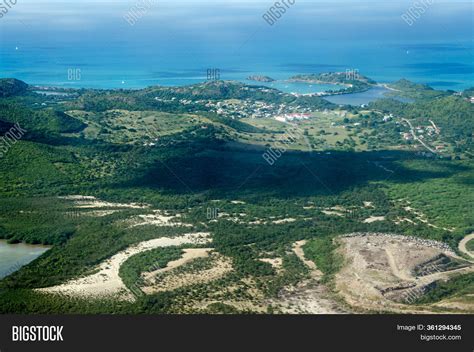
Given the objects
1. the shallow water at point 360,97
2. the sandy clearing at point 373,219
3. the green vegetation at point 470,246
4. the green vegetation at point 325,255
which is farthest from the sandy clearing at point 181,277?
the shallow water at point 360,97

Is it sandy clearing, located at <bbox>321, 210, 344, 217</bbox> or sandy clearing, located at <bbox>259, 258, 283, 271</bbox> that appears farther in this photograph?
sandy clearing, located at <bbox>321, 210, 344, 217</bbox>

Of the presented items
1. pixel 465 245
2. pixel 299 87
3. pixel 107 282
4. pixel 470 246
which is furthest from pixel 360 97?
pixel 107 282

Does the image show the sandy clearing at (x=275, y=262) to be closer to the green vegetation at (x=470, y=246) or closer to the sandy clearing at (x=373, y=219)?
the sandy clearing at (x=373, y=219)

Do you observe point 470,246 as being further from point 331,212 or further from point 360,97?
point 360,97

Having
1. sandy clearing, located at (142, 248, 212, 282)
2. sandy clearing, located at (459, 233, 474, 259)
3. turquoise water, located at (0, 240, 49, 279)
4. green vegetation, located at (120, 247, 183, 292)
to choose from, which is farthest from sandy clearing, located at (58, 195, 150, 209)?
sandy clearing, located at (459, 233, 474, 259)

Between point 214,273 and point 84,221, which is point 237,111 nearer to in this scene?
point 84,221

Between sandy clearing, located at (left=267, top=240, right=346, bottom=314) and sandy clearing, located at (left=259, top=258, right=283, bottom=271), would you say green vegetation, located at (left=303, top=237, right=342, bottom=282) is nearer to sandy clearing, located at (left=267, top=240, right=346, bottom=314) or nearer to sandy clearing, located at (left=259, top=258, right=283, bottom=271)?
sandy clearing, located at (left=267, top=240, right=346, bottom=314)

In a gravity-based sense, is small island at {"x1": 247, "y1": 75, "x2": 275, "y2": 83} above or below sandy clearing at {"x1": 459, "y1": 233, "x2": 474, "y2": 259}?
above

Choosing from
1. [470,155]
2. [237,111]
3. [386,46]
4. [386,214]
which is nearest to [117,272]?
[386,214]
